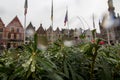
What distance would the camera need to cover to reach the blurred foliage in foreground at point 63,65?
2.72 ft

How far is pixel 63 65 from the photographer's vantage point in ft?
3.10

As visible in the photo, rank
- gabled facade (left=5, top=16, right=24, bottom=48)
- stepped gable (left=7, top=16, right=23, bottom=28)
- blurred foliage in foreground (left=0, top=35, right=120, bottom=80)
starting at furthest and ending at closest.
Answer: stepped gable (left=7, top=16, right=23, bottom=28) → gabled facade (left=5, top=16, right=24, bottom=48) → blurred foliage in foreground (left=0, top=35, right=120, bottom=80)

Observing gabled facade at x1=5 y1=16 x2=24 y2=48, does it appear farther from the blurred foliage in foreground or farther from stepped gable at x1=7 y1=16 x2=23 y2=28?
the blurred foliage in foreground

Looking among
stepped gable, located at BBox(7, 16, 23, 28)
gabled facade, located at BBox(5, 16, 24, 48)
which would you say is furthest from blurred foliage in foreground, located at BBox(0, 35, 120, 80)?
stepped gable, located at BBox(7, 16, 23, 28)

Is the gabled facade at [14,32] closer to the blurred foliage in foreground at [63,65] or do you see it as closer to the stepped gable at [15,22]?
the stepped gable at [15,22]

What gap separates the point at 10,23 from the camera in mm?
35781

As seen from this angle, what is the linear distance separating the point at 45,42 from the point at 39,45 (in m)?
0.03

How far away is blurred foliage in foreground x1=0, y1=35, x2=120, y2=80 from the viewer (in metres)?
0.83

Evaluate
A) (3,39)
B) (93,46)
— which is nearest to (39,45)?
(93,46)

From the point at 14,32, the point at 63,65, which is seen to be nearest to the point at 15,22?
the point at 14,32

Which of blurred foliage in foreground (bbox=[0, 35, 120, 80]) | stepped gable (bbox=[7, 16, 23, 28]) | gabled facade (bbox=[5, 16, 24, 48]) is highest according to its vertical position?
stepped gable (bbox=[7, 16, 23, 28])

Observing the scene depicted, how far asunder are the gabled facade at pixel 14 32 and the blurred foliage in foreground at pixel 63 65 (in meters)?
34.4

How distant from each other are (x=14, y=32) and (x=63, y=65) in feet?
118

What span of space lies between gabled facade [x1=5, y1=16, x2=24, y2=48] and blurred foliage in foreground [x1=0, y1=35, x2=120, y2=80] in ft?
113
